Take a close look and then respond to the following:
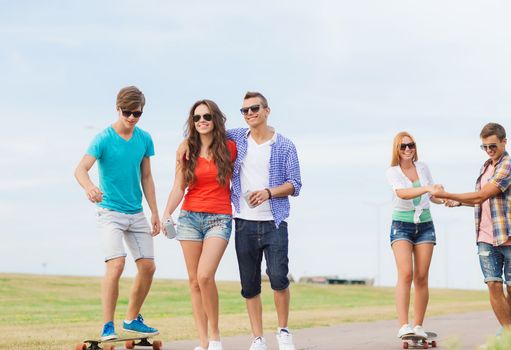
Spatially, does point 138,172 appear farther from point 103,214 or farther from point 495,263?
point 495,263

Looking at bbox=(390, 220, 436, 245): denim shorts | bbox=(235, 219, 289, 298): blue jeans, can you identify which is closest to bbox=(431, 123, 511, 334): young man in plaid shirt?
bbox=(390, 220, 436, 245): denim shorts

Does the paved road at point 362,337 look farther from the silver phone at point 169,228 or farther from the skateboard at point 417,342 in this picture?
the silver phone at point 169,228

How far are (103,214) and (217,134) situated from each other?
1.70 meters

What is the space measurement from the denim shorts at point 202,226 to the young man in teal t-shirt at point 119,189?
1.04 meters

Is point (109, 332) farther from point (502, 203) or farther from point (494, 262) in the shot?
point (502, 203)

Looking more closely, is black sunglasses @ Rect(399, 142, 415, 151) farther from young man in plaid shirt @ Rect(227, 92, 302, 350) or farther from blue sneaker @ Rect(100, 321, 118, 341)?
blue sneaker @ Rect(100, 321, 118, 341)

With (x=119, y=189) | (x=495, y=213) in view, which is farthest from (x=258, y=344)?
(x=495, y=213)

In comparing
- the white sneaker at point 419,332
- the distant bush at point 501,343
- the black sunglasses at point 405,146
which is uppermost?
the black sunglasses at point 405,146

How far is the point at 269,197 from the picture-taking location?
9.11 m

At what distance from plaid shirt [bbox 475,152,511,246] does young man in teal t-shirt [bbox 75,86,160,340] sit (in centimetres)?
367

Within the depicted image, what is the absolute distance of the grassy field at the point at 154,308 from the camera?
14608 mm

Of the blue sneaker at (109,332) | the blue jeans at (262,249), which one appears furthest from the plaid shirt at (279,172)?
the blue sneaker at (109,332)

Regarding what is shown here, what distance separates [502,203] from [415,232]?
1124mm

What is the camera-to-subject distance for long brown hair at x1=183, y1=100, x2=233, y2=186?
921 cm
